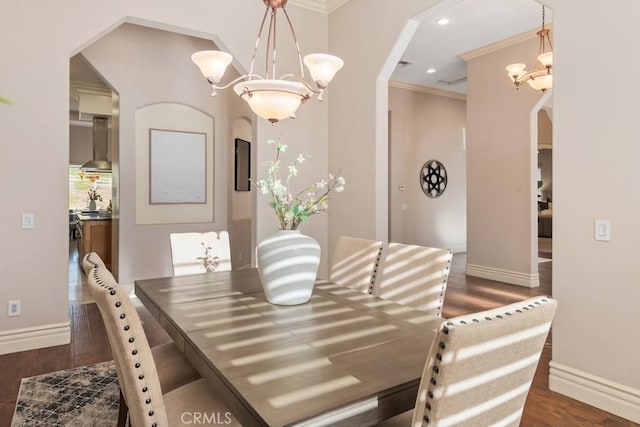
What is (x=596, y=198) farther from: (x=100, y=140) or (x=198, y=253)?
(x=100, y=140)

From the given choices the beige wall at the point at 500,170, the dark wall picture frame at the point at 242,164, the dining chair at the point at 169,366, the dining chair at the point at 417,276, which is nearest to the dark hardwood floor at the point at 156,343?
the beige wall at the point at 500,170

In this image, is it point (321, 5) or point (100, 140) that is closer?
point (321, 5)

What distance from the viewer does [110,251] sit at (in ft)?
19.6

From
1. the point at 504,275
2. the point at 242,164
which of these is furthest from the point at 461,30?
the point at 242,164

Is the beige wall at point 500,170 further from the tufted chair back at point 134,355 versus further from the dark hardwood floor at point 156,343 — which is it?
the tufted chair back at point 134,355

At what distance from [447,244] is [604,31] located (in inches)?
268

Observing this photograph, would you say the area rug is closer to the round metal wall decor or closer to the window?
the round metal wall decor

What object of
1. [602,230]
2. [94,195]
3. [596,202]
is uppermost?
[94,195]

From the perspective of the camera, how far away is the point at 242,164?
6.28 metres

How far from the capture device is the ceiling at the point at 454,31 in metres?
4.46

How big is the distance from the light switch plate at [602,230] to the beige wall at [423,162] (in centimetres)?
550

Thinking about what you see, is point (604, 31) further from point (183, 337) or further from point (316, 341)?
point (183, 337)

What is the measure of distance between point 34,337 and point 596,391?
394cm

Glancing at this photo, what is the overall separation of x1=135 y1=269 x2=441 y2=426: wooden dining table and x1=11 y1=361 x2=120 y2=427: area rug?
708 millimetres
